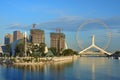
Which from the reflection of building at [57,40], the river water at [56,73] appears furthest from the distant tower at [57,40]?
the river water at [56,73]

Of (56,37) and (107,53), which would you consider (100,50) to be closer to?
(107,53)

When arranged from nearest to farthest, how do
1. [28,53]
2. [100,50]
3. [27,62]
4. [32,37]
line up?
[27,62] < [28,53] < [32,37] < [100,50]

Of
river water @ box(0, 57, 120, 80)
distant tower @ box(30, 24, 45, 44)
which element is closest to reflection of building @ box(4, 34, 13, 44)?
distant tower @ box(30, 24, 45, 44)

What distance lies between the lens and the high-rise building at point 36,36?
120 meters

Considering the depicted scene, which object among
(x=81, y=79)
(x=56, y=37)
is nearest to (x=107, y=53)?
(x=56, y=37)

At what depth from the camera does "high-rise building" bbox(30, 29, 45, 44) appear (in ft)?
394

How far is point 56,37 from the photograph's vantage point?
142 m

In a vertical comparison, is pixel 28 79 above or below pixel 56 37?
below

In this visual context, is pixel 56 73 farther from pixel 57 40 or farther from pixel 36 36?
pixel 57 40

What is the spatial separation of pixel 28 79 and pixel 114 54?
113 metres

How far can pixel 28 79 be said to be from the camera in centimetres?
3597

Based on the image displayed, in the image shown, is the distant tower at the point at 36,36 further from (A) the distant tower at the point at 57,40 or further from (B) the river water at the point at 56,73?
(B) the river water at the point at 56,73

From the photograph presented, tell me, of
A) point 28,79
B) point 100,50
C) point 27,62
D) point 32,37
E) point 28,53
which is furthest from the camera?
point 100,50

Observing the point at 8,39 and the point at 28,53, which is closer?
Answer: the point at 28,53
